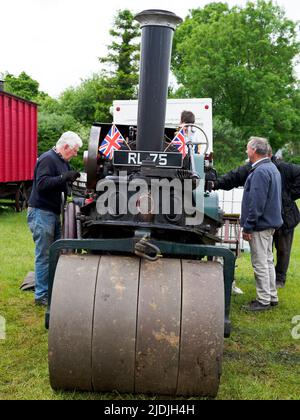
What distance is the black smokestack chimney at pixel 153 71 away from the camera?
13.7ft

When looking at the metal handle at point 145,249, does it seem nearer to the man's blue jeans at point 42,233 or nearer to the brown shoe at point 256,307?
the man's blue jeans at point 42,233

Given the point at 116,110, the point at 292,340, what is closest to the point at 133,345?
the point at 292,340

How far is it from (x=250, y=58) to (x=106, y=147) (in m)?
31.8

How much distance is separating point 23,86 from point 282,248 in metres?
45.6

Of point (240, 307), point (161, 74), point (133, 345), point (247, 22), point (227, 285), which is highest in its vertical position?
point (247, 22)

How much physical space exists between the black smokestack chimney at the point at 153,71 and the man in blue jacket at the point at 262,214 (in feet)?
7.06

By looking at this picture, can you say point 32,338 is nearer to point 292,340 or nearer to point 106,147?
point 106,147

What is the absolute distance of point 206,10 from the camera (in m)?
42.2

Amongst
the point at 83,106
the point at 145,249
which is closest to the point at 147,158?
the point at 145,249

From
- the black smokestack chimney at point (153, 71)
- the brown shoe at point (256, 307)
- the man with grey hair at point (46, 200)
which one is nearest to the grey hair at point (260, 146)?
the brown shoe at point (256, 307)

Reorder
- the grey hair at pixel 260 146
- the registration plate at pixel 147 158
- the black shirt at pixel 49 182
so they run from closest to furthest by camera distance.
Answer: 1. the registration plate at pixel 147 158
2. the black shirt at pixel 49 182
3. the grey hair at pixel 260 146

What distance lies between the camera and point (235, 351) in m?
5.02

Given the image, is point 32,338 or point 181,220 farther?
point 32,338

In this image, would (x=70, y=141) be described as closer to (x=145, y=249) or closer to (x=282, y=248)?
(x=145, y=249)
